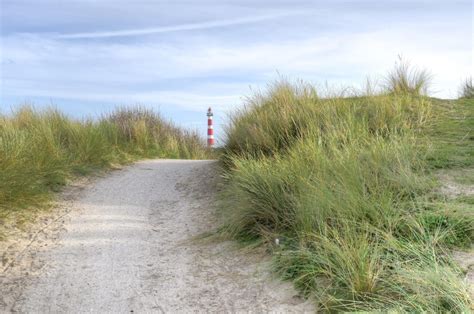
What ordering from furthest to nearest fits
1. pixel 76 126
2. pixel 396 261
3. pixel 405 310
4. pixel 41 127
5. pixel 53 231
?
1. pixel 76 126
2. pixel 41 127
3. pixel 53 231
4. pixel 396 261
5. pixel 405 310

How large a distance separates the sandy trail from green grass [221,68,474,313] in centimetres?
28

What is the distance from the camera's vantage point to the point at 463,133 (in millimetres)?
6785

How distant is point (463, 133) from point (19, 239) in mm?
5899

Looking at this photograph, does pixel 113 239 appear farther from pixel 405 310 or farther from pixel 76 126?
pixel 76 126

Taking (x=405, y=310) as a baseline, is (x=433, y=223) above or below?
above

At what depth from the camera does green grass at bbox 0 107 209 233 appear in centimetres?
566

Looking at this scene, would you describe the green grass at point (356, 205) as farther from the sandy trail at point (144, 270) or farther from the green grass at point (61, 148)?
the green grass at point (61, 148)

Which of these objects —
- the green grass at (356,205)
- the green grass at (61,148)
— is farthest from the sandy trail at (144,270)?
the green grass at (61,148)

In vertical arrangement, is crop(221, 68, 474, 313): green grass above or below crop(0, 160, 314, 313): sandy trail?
above

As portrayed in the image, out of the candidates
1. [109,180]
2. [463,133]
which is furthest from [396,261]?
[109,180]

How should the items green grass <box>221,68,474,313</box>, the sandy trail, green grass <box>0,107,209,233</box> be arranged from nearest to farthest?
green grass <box>221,68,474,313</box> → the sandy trail → green grass <box>0,107,209,233</box>

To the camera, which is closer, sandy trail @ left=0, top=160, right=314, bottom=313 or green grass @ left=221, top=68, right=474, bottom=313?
green grass @ left=221, top=68, right=474, bottom=313

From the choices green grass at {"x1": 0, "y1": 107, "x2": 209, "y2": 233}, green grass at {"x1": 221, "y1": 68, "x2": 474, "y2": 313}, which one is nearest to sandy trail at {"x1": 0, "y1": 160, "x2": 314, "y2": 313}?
green grass at {"x1": 221, "y1": 68, "x2": 474, "y2": 313}

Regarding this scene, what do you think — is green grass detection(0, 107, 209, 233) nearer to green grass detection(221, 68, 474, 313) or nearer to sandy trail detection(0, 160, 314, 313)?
sandy trail detection(0, 160, 314, 313)
